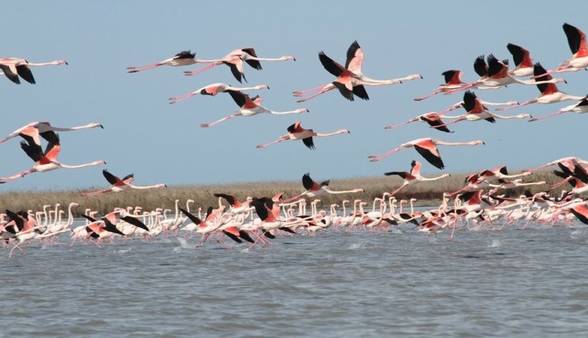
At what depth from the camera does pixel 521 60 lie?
1845cm

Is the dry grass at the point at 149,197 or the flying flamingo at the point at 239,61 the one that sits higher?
the flying flamingo at the point at 239,61

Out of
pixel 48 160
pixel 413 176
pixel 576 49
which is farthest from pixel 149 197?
pixel 576 49

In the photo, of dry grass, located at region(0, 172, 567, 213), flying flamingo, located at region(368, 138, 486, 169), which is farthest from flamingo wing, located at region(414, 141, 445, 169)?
dry grass, located at region(0, 172, 567, 213)

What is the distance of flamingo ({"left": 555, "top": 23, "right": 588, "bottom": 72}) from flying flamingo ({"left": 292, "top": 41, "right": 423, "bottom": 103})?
97.0 inches

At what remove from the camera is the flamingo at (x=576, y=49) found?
17.3 meters

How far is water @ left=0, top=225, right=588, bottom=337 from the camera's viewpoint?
14961 millimetres

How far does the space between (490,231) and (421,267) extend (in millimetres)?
11197

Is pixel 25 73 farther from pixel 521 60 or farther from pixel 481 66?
pixel 521 60

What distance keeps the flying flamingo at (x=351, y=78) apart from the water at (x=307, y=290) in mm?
3046

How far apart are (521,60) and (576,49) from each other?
3.76 feet

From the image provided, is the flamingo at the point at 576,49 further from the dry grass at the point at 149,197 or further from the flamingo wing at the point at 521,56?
the dry grass at the point at 149,197

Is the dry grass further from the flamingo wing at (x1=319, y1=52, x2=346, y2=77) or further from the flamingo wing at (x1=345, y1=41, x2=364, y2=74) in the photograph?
the flamingo wing at (x1=319, y1=52, x2=346, y2=77)

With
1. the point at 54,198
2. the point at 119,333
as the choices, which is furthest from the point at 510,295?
the point at 54,198

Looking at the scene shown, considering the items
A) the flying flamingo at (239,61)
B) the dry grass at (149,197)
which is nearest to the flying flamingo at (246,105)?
the flying flamingo at (239,61)
